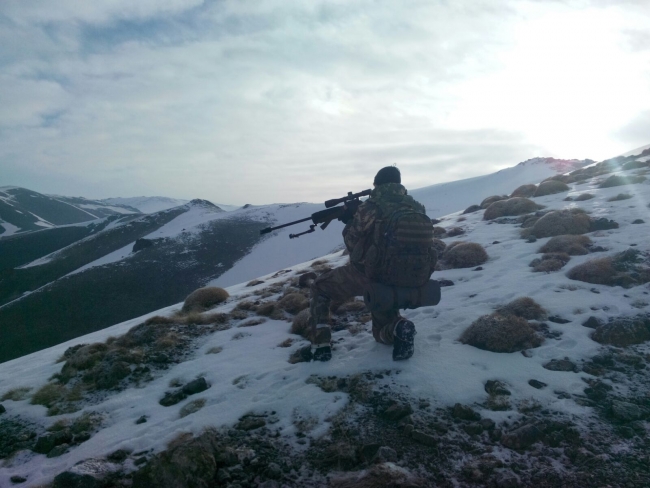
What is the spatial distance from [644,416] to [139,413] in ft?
21.5

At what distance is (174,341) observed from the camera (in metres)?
8.47

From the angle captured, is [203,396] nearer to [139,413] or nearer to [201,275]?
[139,413]

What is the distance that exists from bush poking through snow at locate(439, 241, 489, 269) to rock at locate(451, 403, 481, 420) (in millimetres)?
6991

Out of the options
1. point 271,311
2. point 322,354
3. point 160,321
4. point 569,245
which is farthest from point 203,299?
point 569,245

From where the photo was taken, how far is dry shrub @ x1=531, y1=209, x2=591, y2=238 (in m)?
12.5

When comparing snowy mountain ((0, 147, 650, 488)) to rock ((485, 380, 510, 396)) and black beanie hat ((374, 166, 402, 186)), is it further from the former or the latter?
black beanie hat ((374, 166, 402, 186))

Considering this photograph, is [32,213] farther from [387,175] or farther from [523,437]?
[523,437]

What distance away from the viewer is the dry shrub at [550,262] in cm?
985

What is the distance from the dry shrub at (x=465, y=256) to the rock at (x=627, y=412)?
6.74 meters

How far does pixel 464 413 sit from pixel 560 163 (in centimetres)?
7692

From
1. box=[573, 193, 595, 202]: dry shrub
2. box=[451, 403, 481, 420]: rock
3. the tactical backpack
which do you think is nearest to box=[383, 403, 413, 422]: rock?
box=[451, 403, 481, 420]: rock

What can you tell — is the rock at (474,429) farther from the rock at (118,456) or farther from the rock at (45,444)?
the rock at (45,444)

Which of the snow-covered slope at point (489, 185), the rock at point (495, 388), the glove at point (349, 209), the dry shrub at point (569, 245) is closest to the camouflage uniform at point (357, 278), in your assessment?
the glove at point (349, 209)

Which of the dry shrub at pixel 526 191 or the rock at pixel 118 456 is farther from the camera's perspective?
the dry shrub at pixel 526 191
